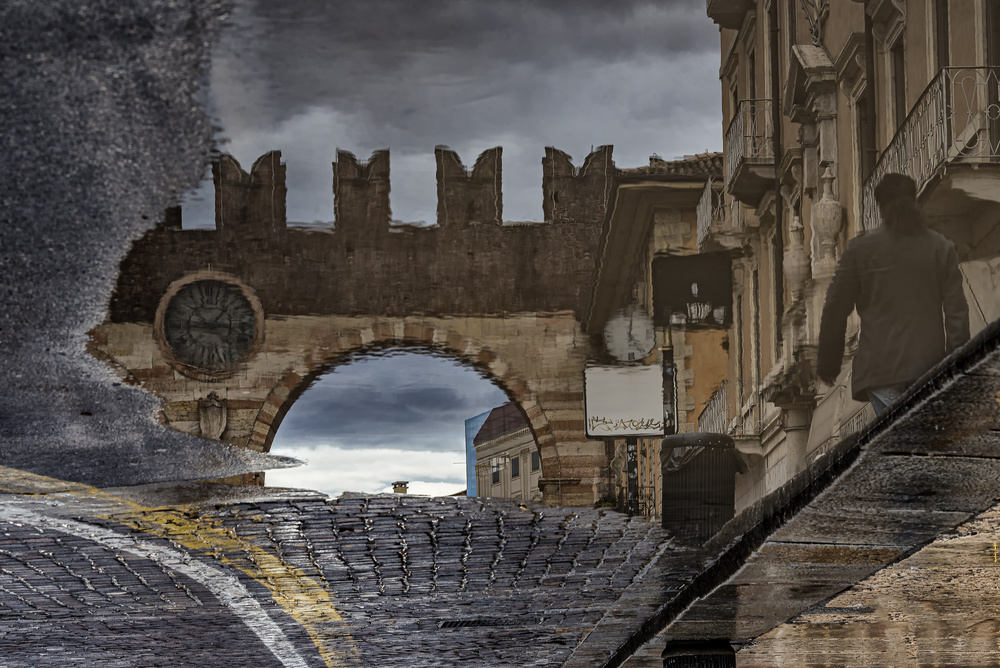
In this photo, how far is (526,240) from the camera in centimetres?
331

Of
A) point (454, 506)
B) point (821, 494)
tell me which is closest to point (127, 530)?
point (454, 506)

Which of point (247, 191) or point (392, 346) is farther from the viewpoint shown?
point (392, 346)

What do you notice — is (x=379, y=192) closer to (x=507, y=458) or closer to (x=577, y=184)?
(x=577, y=184)

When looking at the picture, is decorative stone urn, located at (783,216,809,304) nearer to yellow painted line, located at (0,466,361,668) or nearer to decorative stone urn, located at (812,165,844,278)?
decorative stone urn, located at (812,165,844,278)

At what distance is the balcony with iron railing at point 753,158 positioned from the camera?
3.32m

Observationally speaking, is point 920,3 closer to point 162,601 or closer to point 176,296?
point 176,296

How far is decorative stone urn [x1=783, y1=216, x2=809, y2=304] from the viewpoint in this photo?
10.4 feet

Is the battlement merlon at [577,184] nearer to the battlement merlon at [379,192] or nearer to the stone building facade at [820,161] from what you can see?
the battlement merlon at [379,192]

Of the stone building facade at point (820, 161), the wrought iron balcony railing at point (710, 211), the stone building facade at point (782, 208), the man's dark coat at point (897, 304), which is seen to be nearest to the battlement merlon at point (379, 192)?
the stone building facade at point (782, 208)

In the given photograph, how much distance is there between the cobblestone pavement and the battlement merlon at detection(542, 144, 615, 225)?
919 mm

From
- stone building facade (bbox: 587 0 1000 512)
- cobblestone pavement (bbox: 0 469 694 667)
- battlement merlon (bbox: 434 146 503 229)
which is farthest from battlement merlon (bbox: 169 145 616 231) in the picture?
cobblestone pavement (bbox: 0 469 694 667)

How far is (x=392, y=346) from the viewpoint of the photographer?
11.4 ft

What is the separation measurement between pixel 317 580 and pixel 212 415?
283 centimetres

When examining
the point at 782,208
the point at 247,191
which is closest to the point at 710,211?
the point at 782,208
